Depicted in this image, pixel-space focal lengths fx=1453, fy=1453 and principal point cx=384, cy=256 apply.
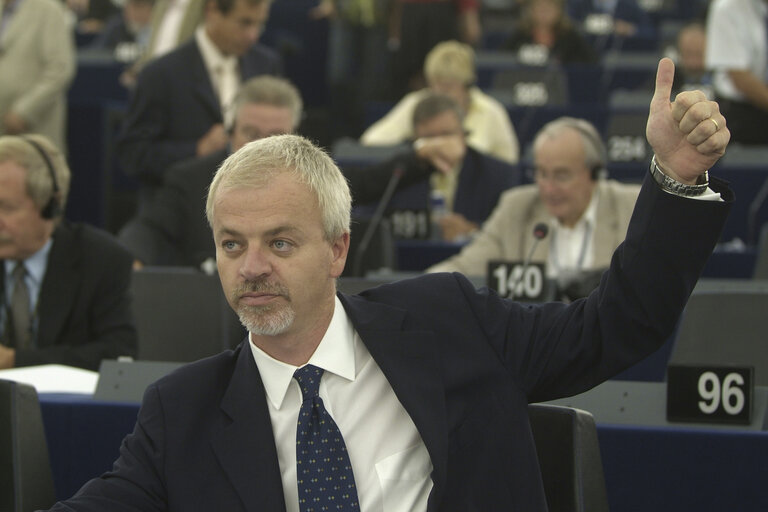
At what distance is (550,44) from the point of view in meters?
12.0

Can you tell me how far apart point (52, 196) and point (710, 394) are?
2011 millimetres

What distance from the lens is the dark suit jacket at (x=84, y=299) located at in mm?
3996

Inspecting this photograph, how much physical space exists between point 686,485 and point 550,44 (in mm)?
9663

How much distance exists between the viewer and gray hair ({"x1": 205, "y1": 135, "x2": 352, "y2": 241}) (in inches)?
91.1

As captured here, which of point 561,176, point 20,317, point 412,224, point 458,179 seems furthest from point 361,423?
point 458,179

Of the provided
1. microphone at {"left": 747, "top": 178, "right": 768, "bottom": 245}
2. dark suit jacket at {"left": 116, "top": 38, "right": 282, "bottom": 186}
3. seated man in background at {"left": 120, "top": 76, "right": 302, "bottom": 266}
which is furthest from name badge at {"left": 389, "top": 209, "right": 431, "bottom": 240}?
microphone at {"left": 747, "top": 178, "right": 768, "bottom": 245}

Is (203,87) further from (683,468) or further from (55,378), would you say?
(683,468)

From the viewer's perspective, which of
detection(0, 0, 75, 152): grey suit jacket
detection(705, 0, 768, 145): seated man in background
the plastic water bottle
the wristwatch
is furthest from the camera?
detection(0, 0, 75, 152): grey suit jacket

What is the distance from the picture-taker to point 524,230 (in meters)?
5.38

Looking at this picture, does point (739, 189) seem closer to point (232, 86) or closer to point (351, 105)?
point (232, 86)

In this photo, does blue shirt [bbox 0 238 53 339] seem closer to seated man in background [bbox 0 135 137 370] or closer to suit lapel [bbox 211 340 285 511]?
seated man in background [bbox 0 135 137 370]

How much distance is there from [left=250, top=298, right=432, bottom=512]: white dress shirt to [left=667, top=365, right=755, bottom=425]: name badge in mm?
611

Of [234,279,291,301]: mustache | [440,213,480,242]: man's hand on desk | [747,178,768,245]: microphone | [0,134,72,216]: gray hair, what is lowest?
[440,213,480,242]: man's hand on desk

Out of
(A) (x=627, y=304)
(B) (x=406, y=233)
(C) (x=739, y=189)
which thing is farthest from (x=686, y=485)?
(C) (x=739, y=189)
